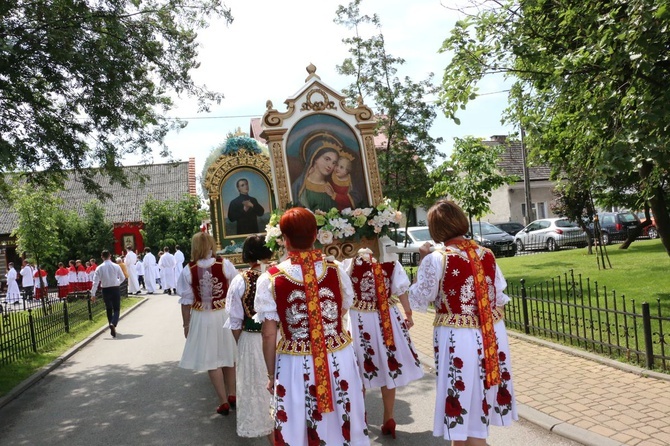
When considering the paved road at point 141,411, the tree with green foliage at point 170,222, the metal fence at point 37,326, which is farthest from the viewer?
the tree with green foliage at point 170,222

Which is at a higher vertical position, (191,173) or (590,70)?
(191,173)

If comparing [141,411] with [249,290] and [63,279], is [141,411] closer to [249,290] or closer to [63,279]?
[249,290]

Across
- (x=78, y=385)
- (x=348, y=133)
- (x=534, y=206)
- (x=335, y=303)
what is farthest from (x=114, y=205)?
(x=335, y=303)

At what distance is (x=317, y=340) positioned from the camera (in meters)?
3.87

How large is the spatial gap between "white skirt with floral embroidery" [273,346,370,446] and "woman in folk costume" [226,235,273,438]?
4.41 ft

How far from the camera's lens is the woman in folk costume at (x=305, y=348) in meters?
3.84

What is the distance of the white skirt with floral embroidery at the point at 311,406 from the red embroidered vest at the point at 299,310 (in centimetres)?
7

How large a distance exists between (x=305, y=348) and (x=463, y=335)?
1.06 meters

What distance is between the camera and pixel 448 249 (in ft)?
13.5

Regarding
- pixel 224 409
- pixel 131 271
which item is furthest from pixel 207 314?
pixel 131 271

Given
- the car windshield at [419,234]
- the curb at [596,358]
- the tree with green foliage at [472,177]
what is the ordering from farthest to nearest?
the car windshield at [419,234] < the tree with green foliage at [472,177] < the curb at [596,358]

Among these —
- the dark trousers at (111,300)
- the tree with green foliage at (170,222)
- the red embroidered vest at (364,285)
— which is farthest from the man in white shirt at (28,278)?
the red embroidered vest at (364,285)

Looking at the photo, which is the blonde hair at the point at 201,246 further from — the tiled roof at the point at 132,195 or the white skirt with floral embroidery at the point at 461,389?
the tiled roof at the point at 132,195

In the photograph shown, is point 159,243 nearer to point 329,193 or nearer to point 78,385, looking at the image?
point 78,385
